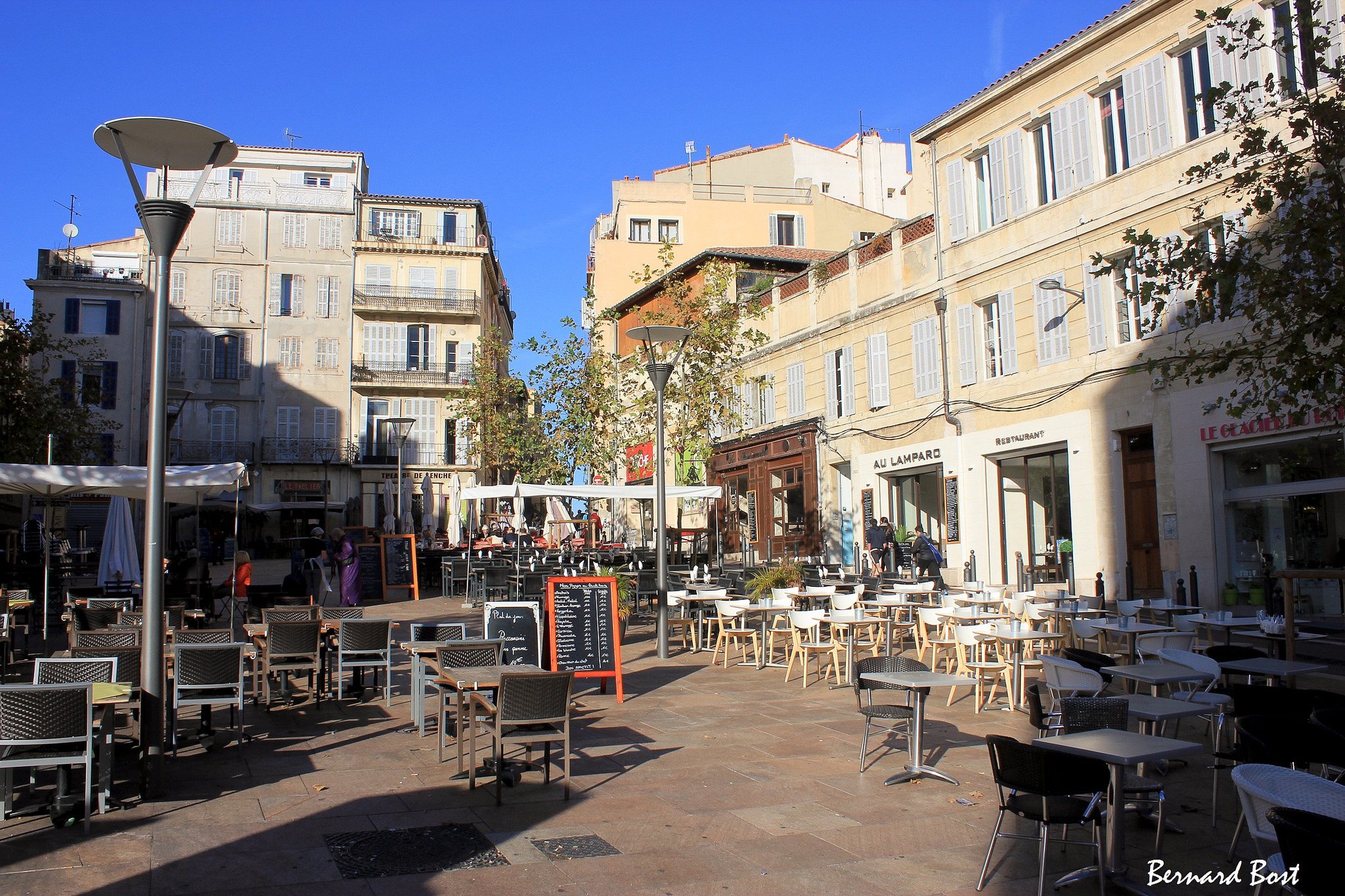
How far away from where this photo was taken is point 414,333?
4644 cm

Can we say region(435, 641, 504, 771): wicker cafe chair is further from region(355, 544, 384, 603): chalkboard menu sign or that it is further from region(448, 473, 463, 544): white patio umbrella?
region(448, 473, 463, 544): white patio umbrella

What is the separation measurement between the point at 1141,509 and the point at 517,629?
12.8m

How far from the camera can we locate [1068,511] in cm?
1981

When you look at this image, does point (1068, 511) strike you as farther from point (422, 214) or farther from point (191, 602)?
point (422, 214)

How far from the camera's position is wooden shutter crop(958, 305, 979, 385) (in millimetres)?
21469

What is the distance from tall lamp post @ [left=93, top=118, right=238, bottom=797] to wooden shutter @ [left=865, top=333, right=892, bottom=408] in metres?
18.8

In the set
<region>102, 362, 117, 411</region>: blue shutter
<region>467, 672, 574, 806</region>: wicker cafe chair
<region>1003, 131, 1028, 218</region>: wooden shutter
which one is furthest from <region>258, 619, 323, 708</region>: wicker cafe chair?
<region>102, 362, 117, 411</region>: blue shutter

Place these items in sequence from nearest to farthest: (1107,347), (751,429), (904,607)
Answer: (904,607) → (1107,347) → (751,429)

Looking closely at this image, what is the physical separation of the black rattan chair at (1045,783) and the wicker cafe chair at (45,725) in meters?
4.84

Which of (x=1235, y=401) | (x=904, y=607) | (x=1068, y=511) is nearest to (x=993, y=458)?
(x=1068, y=511)

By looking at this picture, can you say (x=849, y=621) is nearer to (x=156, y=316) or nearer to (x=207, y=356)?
(x=156, y=316)

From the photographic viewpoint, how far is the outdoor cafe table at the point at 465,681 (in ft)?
22.5

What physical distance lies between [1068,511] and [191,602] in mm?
15461

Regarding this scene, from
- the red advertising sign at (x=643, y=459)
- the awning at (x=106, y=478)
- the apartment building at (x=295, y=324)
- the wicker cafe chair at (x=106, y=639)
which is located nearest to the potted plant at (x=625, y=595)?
the awning at (x=106, y=478)
